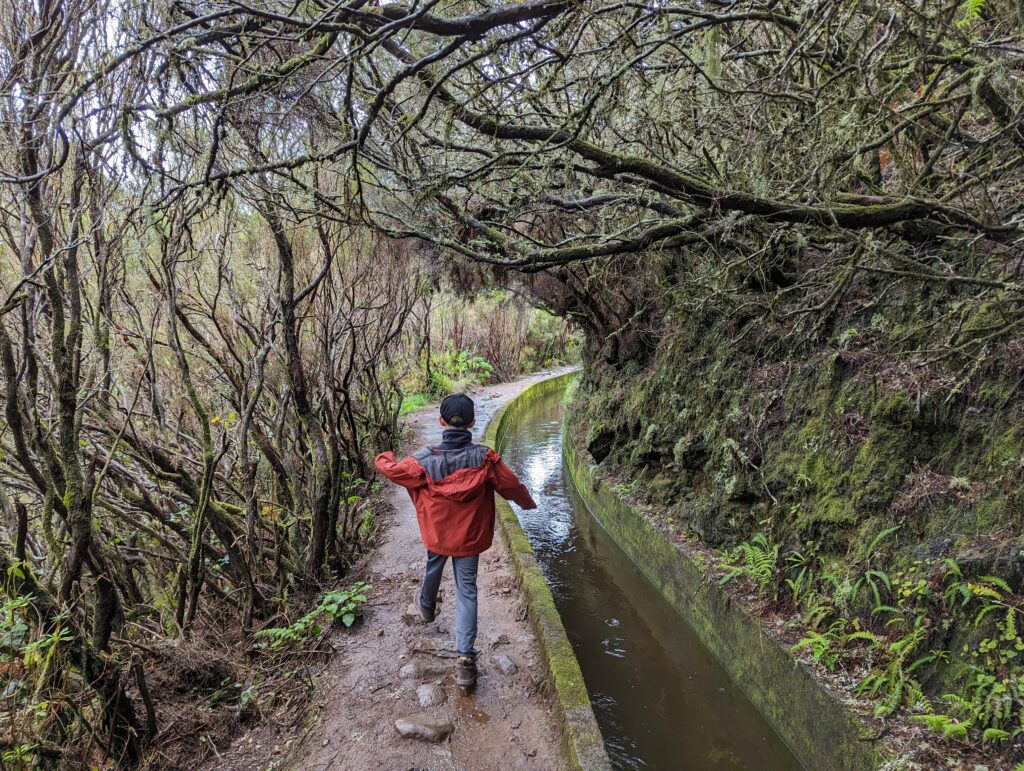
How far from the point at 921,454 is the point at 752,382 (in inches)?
88.9

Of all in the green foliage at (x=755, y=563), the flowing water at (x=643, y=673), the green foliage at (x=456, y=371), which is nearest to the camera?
the flowing water at (x=643, y=673)

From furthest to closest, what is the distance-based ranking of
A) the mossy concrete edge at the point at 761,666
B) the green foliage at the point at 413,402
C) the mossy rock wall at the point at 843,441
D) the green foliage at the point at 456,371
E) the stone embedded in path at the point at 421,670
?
the green foliage at the point at 456,371 < the green foliage at the point at 413,402 < the stone embedded in path at the point at 421,670 < the mossy rock wall at the point at 843,441 < the mossy concrete edge at the point at 761,666

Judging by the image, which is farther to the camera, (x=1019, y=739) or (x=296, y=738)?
(x=296, y=738)

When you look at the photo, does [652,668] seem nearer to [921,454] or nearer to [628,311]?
[921,454]

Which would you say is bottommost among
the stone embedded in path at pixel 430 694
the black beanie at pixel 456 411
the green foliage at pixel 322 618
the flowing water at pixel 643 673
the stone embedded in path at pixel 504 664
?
the flowing water at pixel 643 673

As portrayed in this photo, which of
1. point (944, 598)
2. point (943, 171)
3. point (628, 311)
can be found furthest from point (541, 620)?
point (628, 311)

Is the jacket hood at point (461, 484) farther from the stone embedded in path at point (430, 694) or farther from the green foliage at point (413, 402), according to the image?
the green foliage at point (413, 402)

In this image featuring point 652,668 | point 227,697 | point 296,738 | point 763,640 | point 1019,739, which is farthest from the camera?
point 652,668

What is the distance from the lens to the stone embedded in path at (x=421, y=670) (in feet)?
13.3

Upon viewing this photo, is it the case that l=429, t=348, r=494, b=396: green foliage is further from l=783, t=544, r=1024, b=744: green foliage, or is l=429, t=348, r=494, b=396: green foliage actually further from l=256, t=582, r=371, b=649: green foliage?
l=783, t=544, r=1024, b=744: green foliage

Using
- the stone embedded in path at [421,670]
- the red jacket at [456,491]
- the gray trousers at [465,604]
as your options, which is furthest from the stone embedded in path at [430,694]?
the red jacket at [456,491]

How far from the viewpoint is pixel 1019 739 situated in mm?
2980

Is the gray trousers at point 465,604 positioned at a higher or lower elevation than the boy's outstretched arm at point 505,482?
lower

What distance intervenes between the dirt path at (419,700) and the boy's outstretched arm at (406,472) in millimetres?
1516
